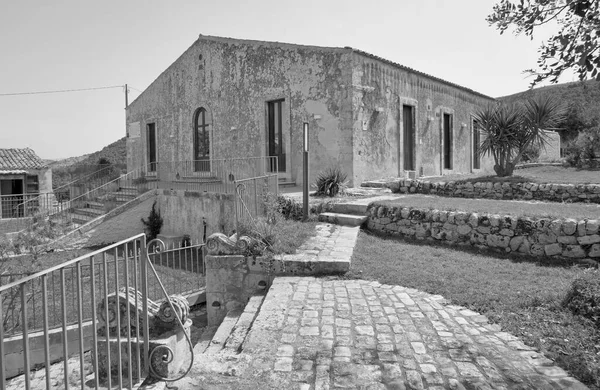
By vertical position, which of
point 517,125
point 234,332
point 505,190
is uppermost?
point 517,125

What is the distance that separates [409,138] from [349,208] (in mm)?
7290

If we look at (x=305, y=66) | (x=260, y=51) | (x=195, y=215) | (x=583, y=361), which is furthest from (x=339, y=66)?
(x=583, y=361)

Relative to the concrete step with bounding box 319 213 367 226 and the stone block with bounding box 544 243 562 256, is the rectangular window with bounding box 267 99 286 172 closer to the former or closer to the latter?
the concrete step with bounding box 319 213 367 226

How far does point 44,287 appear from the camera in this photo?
226 cm

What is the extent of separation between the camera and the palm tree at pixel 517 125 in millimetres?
11484

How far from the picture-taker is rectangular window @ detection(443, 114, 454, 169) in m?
18.4

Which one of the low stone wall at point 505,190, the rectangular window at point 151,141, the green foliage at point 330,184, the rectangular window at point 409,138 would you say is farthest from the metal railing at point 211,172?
the rectangular window at point 409,138

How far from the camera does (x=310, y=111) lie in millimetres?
13219

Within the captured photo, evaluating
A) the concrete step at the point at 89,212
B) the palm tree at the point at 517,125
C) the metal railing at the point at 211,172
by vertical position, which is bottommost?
the concrete step at the point at 89,212

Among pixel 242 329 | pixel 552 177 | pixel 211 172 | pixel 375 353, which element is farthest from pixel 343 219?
pixel 211 172

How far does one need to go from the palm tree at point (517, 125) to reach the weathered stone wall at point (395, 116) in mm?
3099

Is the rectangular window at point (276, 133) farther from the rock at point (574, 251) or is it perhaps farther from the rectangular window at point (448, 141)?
the rock at point (574, 251)

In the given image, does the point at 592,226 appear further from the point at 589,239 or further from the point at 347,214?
the point at 347,214

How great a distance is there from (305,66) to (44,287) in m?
12.0
